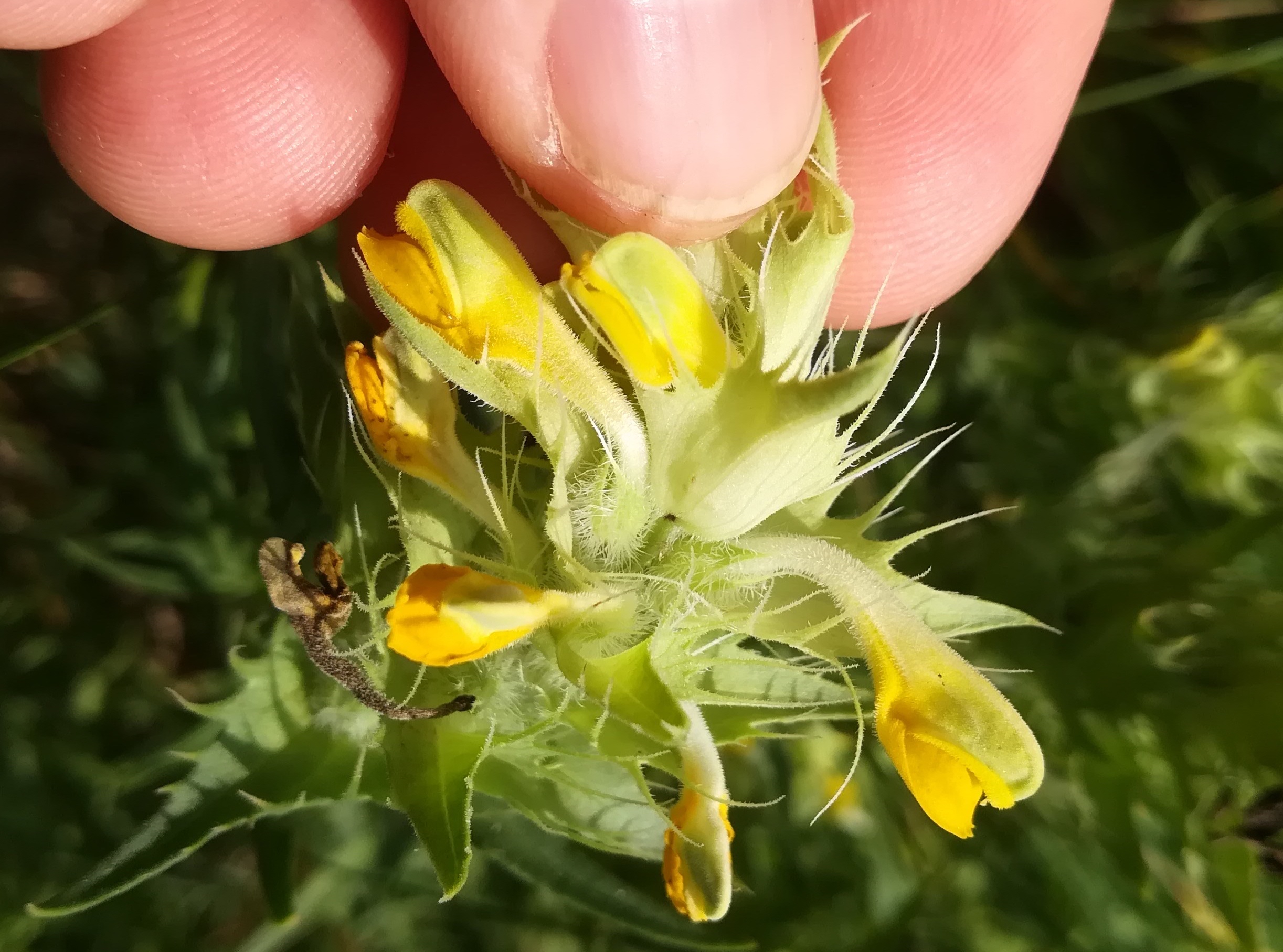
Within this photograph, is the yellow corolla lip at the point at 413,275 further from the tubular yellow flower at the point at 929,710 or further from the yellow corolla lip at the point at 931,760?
the yellow corolla lip at the point at 931,760

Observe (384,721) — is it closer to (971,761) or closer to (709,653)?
(709,653)

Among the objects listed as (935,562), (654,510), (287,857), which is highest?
(654,510)

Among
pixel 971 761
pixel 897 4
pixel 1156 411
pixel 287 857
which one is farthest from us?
pixel 1156 411

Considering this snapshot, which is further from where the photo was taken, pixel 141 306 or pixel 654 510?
pixel 141 306

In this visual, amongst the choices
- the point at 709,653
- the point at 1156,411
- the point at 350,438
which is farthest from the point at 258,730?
the point at 1156,411

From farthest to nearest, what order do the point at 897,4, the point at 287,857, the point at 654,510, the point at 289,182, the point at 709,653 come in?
the point at 897,4 → the point at 289,182 → the point at 287,857 → the point at 709,653 → the point at 654,510

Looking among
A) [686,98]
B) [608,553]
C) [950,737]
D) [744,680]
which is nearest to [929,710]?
[950,737]

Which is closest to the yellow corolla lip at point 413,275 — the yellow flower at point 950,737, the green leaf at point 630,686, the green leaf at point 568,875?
the green leaf at point 630,686

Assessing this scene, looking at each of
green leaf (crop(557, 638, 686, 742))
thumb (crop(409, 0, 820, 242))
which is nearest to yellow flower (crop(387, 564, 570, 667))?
green leaf (crop(557, 638, 686, 742))
